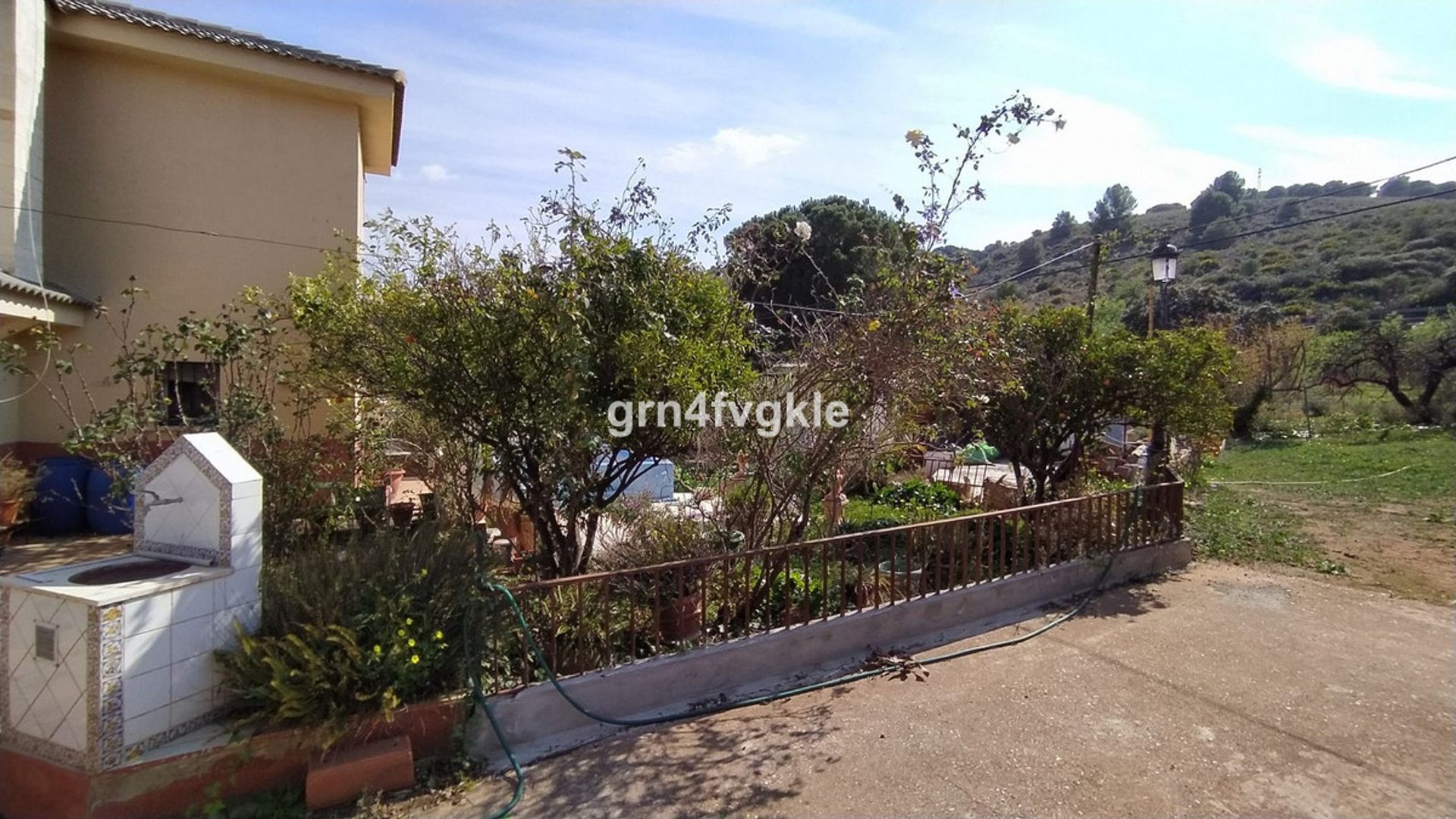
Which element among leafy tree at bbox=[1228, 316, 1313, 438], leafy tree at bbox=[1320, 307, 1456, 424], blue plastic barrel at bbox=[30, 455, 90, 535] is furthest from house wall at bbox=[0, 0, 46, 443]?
leafy tree at bbox=[1320, 307, 1456, 424]

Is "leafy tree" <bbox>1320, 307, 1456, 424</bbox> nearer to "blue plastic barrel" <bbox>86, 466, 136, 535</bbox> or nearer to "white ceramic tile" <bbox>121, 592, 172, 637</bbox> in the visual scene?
"white ceramic tile" <bbox>121, 592, 172, 637</bbox>

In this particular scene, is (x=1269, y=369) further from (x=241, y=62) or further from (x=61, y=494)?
(x=61, y=494)

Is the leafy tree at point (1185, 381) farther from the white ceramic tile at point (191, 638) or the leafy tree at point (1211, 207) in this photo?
the leafy tree at point (1211, 207)

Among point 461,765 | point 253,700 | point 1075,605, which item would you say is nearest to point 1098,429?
point 1075,605

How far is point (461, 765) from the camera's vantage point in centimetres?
332

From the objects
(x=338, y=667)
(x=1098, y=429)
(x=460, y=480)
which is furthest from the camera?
(x=1098, y=429)

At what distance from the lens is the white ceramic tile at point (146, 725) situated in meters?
2.79

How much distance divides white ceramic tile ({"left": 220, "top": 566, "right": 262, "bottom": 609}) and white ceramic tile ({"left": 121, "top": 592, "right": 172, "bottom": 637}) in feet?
0.76

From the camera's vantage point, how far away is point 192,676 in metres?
2.99

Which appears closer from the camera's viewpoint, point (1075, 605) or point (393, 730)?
point (393, 730)

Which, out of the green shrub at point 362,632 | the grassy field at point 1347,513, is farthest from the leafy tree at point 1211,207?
the green shrub at point 362,632

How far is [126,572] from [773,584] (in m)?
3.58

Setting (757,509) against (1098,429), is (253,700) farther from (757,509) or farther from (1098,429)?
(1098,429)

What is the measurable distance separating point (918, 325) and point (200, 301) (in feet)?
27.0
